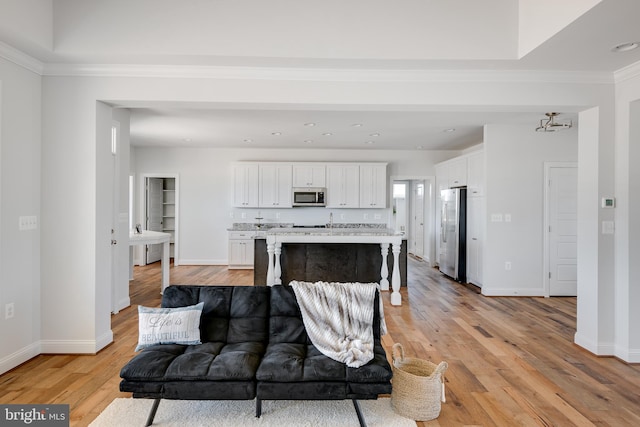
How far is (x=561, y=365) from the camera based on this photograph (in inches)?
121

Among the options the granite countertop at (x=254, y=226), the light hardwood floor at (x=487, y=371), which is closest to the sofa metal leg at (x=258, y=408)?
the light hardwood floor at (x=487, y=371)

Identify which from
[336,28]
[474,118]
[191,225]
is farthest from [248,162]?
[336,28]

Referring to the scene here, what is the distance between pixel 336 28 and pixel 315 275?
3.52 meters

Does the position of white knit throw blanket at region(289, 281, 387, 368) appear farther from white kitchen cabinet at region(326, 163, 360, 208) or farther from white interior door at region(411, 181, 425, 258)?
white interior door at region(411, 181, 425, 258)

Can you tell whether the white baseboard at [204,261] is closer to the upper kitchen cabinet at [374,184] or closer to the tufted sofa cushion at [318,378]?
the upper kitchen cabinet at [374,184]

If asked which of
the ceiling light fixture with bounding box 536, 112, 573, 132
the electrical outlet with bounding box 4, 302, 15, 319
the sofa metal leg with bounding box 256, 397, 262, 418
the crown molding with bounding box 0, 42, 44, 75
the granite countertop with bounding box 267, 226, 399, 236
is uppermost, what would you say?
the crown molding with bounding box 0, 42, 44, 75

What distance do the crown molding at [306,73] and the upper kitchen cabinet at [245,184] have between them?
4.41 m

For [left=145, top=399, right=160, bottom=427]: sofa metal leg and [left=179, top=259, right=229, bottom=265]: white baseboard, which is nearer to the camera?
[left=145, top=399, right=160, bottom=427]: sofa metal leg

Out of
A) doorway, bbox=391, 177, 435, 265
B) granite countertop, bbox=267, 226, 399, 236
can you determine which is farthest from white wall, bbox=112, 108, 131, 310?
doorway, bbox=391, 177, 435, 265

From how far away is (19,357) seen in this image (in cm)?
295

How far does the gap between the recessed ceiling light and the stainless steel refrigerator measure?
3.52m

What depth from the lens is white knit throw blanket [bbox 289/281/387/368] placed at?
2291mm

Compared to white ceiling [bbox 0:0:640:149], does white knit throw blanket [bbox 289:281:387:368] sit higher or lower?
lower

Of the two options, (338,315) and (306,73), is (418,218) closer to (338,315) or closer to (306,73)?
(306,73)
